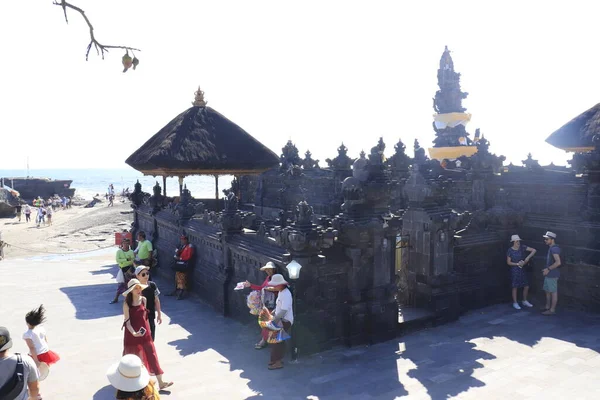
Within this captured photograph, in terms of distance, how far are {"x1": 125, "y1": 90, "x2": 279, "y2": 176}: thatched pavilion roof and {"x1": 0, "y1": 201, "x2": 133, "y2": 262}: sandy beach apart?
922cm

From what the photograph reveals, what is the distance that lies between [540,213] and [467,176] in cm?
446

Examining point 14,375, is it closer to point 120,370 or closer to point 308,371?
point 120,370

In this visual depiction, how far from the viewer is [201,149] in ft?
51.3

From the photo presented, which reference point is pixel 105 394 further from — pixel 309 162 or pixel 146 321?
pixel 309 162

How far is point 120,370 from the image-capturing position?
165 inches

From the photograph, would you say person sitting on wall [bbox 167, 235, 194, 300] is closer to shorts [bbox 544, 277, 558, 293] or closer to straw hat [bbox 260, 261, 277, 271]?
straw hat [bbox 260, 261, 277, 271]

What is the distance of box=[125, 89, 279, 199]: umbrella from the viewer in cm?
1520

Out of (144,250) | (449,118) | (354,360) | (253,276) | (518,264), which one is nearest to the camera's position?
(354,360)

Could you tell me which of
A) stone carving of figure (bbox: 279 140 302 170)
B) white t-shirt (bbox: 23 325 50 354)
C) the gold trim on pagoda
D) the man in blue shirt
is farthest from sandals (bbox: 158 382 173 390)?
the gold trim on pagoda

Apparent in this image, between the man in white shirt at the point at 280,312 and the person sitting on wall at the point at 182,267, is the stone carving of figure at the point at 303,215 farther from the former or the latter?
the person sitting on wall at the point at 182,267

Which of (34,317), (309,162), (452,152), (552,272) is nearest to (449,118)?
(452,152)

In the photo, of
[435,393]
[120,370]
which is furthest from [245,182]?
[120,370]

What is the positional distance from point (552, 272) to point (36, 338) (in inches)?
385

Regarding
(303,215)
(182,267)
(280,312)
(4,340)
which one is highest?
(303,215)
